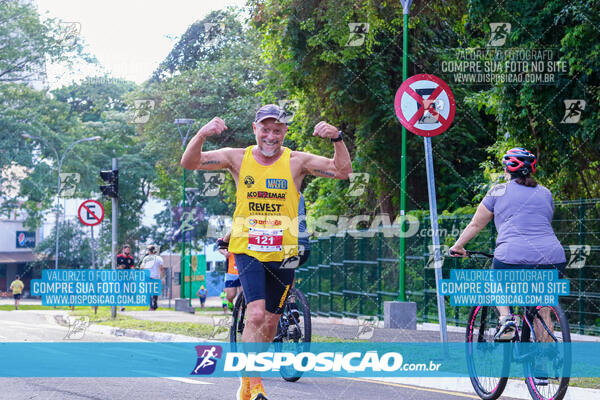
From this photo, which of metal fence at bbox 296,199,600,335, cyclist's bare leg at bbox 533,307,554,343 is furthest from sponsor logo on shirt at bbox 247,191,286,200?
metal fence at bbox 296,199,600,335

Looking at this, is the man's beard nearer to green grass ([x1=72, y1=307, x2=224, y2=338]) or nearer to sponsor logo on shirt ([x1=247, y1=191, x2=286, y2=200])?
sponsor logo on shirt ([x1=247, y1=191, x2=286, y2=200])

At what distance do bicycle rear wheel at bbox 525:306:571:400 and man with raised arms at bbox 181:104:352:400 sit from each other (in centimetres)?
183

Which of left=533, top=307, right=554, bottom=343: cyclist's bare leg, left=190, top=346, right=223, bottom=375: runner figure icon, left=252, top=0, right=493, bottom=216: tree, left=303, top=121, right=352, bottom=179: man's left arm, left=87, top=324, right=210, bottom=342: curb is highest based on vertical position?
left=252, top=0, right=493, bottom=216: tree

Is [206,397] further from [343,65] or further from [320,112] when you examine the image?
[320,112]

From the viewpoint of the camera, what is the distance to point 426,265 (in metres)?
17.0

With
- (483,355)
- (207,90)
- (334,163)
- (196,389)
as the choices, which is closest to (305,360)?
(196,389)

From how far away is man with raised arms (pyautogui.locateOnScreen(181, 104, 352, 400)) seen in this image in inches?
244

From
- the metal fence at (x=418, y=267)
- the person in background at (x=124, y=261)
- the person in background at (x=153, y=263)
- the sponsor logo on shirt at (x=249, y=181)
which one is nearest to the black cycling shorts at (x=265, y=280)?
the sponsor logo on shirt at (x=249, y=181)

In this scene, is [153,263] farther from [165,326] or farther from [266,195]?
[266,195]

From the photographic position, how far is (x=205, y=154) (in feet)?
20.6

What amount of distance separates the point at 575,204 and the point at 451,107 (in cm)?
379

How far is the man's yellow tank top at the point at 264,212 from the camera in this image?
20.4 ft

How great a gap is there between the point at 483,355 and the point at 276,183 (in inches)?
94.0

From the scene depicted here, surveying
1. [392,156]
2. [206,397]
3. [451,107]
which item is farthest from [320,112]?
[206,397]
